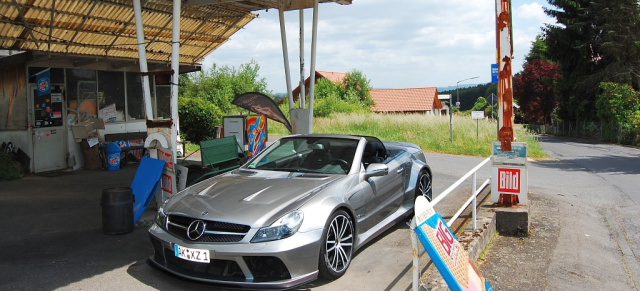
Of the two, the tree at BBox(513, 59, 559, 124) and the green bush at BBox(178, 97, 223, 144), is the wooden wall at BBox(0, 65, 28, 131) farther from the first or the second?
the tree at BBox(513, 59, 559, 124)

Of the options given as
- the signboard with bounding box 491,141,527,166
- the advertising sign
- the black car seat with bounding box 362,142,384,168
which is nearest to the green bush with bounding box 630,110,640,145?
the signboard with bounding box 491,141,527,166

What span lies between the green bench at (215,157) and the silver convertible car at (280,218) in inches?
133

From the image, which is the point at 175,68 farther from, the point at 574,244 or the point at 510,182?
the point at 574,244

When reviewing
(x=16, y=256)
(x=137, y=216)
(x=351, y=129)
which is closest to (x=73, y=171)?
(x=137, y=216)

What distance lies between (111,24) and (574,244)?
1110 cm

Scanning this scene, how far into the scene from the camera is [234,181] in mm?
5730

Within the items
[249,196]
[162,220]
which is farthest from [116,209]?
[249,196]

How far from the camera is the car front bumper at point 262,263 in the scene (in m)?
4.30

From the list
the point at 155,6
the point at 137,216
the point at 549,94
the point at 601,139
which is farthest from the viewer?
the point at 549,94

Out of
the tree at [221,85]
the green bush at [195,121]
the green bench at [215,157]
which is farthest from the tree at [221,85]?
the green bench at [215,157]

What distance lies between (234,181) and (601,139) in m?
35.1

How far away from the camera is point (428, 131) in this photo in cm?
2642

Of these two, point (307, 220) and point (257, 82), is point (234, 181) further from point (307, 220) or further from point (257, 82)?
point (257, 82)

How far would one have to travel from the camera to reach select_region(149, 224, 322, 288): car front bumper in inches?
169
